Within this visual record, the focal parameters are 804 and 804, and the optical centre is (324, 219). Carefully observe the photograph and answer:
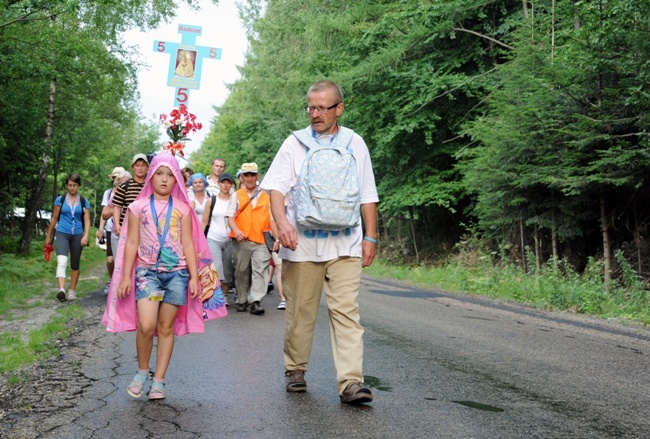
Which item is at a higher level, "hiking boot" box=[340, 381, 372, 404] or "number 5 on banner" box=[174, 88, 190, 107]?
"number 5 on banner" box=[174, 88, 190, 107]

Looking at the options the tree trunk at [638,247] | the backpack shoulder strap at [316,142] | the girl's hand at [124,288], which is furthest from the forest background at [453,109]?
the girl's hand at [124,288]

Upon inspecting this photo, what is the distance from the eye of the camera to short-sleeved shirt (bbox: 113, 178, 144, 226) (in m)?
10.2

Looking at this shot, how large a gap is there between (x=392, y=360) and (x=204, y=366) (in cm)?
166

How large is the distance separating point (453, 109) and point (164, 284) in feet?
64.6

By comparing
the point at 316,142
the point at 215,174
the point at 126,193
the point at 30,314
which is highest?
the point at 215,174

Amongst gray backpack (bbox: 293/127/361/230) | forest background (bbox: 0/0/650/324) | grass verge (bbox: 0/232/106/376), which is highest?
forest background (bbox: 0/0/650/324)

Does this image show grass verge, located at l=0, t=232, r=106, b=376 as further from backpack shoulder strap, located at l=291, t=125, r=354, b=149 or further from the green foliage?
the green foliage

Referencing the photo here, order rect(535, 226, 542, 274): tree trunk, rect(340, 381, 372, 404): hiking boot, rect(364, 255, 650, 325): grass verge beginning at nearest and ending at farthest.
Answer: rect(340, 381, 372, 404): hiking boot → rect(364, 255, 650, 325): grass verge → rect(535, 226, 542, 274): tree trunk

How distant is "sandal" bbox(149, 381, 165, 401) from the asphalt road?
72mm

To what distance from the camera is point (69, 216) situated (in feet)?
42.1

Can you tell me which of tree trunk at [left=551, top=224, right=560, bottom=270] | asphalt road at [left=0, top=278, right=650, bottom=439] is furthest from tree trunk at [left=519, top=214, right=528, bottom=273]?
asphalt road at [left=0, top=278, right=650, bottom=439]

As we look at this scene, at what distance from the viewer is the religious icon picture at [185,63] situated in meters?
19.8

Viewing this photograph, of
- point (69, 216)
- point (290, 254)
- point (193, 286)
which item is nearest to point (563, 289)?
point (69, 216)

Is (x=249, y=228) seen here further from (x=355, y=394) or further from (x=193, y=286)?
(x=355, y=394)
